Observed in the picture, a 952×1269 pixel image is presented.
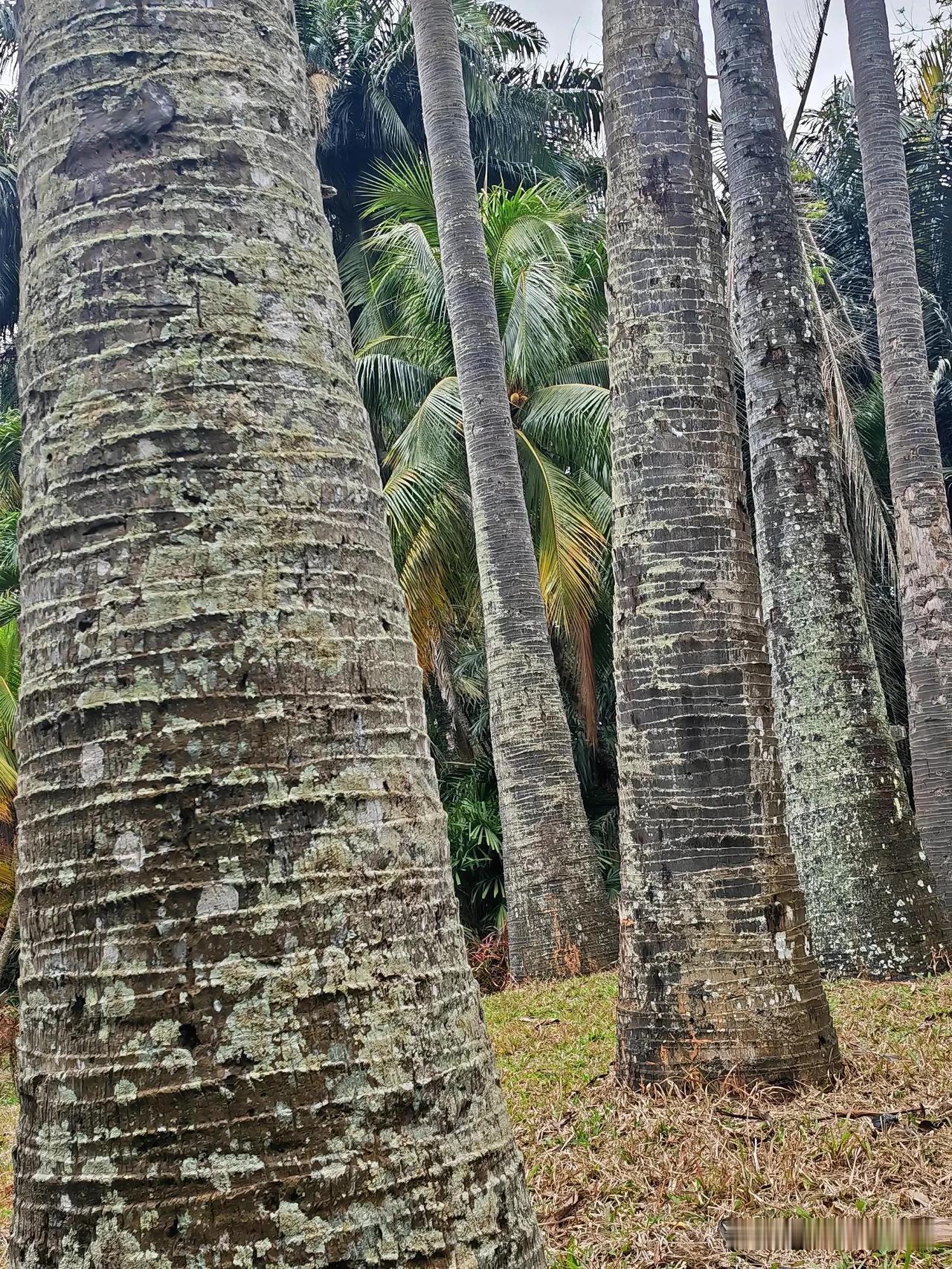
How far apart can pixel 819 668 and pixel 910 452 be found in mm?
3594

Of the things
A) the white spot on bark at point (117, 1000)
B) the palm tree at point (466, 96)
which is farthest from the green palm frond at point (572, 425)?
the white spot on bark at point (117, 1000)

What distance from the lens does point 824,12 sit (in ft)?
40.4

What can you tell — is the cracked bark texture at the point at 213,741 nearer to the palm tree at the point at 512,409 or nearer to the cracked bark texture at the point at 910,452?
the cracked bark texture at the point at 910,452

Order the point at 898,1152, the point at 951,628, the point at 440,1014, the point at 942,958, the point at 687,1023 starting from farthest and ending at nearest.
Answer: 1. the point at 951,628
2. the point at 942,958
3. the point at 687,1023
4. the point at 898,1152
5. the point at 440,1014

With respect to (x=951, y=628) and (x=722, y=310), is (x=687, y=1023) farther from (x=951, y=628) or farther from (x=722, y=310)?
(x=951, y=628)

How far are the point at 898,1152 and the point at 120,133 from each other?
4.15m

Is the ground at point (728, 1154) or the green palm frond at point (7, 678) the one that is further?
the green palm frond at point (7, 678)

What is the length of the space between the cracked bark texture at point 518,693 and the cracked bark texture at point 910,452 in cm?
294

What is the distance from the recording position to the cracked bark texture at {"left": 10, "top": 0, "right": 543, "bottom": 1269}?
2074mm

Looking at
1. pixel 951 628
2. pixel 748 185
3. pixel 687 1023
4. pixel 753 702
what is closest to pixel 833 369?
pixel 951 628

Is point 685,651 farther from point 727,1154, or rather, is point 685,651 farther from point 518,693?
point 518,693

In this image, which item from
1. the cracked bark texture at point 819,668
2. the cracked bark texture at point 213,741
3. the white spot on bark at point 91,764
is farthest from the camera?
the cracked bark texture at point 819,668

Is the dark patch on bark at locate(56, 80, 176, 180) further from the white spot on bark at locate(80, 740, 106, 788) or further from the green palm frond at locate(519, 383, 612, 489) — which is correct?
the green palm frond at locate(519, 383, 612, 489)

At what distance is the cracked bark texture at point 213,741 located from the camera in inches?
81.7
